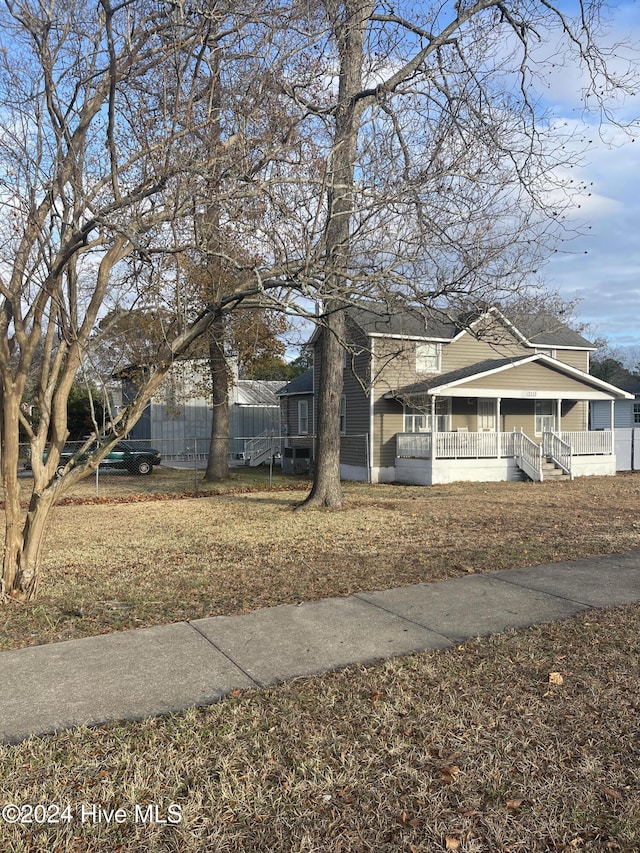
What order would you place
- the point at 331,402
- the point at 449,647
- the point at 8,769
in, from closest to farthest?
the point at 8,769, the point at 449,647, the point at 331,402

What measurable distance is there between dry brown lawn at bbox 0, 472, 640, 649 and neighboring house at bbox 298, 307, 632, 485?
4497 millimetres

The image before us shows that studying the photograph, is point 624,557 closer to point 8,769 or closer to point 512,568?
point 512,568

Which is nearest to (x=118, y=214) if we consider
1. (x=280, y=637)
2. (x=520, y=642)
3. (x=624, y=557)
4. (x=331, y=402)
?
(x=280, y=637)

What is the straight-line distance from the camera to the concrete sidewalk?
Answer: 4.07 metres

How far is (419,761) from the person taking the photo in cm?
335

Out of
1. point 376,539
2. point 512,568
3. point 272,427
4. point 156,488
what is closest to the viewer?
point 512,568

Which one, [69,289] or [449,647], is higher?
[69,289]

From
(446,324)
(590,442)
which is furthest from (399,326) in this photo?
(590,442)

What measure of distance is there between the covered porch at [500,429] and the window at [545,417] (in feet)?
0.13

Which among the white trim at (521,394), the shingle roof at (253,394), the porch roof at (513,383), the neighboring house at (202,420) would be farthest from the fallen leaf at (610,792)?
the shingle roof at (253,394)

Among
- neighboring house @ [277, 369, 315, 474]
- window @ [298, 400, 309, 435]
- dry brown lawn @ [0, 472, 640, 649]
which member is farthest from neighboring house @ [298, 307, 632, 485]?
dry brown lawn @ [0, 472, 640, 649]

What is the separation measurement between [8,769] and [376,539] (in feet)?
23.5

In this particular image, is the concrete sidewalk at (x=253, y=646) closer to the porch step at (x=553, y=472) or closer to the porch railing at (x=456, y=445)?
the porch railing at (x=456, y=445)

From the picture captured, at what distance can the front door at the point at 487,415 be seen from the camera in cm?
2431
